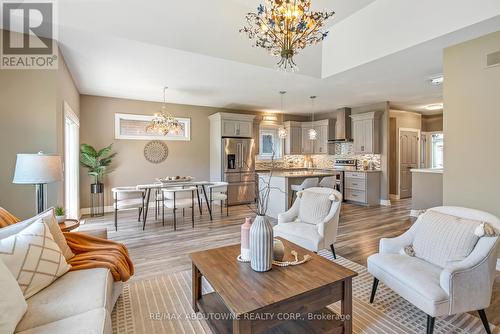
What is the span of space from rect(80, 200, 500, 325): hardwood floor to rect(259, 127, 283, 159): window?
2.74 meters

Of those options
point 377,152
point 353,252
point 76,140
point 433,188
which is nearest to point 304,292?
point 353,252

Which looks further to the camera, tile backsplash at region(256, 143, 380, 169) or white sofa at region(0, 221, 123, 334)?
tile backsplash at region(256, 143, 380, 169)

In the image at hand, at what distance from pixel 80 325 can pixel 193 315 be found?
102 centimetres

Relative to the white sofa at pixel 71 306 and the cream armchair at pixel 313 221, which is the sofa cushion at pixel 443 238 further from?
the white sofa at pixel 71 306

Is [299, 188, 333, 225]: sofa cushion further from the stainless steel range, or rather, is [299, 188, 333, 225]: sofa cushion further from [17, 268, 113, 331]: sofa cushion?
the stainless steel range

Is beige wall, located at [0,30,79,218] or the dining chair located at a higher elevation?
beige wall, located at [0,30,79,218]

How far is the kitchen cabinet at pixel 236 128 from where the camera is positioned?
22.7ft

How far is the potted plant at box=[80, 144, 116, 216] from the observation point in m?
5.58

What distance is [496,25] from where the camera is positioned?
272cm

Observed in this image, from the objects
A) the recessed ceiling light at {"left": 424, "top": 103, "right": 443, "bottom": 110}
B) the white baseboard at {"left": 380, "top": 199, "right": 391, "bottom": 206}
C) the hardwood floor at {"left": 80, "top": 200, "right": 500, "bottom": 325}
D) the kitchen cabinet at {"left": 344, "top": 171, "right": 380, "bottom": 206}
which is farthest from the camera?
the recessed ceiling light at {"left": 424, "top": 103, "right": 443, "bottom": 110}

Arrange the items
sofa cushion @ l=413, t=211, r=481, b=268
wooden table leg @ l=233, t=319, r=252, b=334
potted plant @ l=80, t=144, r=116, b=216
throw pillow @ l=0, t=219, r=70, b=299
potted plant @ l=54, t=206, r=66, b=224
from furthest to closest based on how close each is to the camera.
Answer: potted plant @ l=80, t=144, r=116, b=216 → potted plant @ l=54, t=206, r=66, b=224 → sofa cushion @ l=413, t=211, r=481, b=268 → throw pillow @ l=0, t=219, r=70, b=299 → wooden table leg @ l=233, t=319, r=252, b=334

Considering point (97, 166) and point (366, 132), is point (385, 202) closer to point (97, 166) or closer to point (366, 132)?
point (366, 132)

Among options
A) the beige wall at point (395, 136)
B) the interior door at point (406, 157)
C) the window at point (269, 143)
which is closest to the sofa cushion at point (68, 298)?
the window at point (269, 143)

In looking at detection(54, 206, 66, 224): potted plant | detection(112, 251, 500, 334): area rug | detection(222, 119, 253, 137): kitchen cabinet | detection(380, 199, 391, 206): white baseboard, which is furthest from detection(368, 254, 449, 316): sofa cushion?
detection(222, 119, 253, 137): kitchen cabinet
